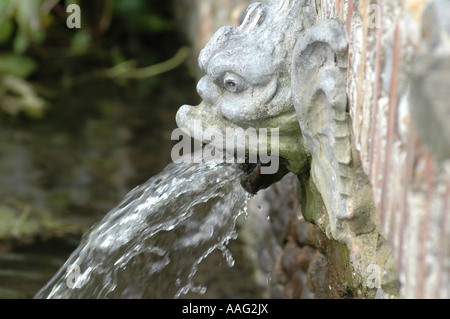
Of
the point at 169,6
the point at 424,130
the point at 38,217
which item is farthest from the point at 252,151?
the point at 169,6

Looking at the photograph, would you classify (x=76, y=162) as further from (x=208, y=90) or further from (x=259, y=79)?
(x=259, y=79)

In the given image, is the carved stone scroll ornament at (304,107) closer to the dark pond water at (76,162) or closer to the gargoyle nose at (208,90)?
the gargoyle nose at (208,90)

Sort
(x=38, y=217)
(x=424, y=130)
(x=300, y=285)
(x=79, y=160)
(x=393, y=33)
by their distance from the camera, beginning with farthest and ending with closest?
(x=79, y=160)
(x=38, y=217)
(x=300, y=285)
(x=393, y=33)
(x=424, y=130)

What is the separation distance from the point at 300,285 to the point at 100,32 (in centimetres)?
390

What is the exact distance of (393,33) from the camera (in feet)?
3.17

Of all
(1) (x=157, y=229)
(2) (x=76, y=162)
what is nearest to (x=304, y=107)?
(1) (x=157, y=229)

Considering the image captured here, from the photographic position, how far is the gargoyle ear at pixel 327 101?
1.21 metres

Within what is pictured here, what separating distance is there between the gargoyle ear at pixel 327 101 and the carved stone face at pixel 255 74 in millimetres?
83

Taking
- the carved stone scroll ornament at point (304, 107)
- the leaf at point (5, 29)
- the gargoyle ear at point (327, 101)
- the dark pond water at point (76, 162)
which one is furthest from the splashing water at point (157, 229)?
the leaf at point (5, 29)

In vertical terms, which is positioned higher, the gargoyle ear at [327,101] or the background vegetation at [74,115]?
the gargoyle ear at [327,101]

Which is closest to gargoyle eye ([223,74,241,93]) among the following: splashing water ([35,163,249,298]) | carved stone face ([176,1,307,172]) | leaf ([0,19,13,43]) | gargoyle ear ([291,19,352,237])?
carved stone face ([176,1,307,172])

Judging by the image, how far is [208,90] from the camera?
150 centimetres

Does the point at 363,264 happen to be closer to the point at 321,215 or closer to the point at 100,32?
the point at 321,215

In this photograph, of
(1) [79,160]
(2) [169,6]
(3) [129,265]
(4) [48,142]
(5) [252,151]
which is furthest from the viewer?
(2) [169,6]
